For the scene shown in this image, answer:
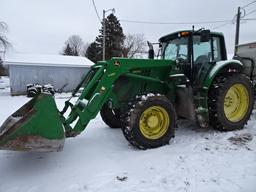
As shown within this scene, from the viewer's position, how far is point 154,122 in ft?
16.0

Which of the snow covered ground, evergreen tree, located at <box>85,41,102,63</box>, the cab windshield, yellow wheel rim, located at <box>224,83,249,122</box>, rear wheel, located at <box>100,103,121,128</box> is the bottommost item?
the snow covered ground

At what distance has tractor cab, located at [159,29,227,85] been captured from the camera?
548 centimetres

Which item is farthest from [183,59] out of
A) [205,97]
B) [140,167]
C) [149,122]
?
[140,167]

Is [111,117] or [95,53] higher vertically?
[95,53]

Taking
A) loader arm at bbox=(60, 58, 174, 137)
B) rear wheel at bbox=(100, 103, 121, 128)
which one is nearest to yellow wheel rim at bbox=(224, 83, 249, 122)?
loader arm at bbox=(60, 58, 174, 137)

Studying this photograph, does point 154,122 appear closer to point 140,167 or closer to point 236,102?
point 140,167

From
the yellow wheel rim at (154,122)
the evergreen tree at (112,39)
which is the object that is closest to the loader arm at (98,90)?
the yellow wheel rim at (154,122)

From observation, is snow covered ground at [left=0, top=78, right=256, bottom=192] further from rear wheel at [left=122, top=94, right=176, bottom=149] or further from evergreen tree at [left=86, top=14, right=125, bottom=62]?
evergreen tree at [left=86, top=14, right=125, bottom=62]

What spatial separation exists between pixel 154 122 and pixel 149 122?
0.36ft

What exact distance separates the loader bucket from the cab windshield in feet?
9.98

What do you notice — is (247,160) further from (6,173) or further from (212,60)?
(6,173)

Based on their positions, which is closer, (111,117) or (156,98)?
(156,98)

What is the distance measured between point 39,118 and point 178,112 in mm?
3091

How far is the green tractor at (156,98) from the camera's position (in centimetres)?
403
